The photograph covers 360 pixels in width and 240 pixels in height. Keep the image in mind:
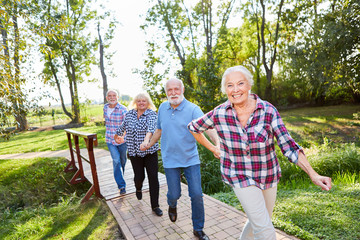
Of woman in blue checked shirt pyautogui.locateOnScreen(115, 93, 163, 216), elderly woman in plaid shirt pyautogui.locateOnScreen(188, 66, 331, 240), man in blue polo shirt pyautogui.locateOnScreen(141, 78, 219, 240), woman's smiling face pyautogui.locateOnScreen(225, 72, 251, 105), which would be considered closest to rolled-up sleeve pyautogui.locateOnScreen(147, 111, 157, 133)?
woman in blue checked shirt pyautogui.locateOnScreen(115, 93, 163, 216)

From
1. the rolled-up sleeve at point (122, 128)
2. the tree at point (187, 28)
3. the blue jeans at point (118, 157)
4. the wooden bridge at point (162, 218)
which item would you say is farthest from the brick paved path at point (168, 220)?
the tree at point (187, 28)

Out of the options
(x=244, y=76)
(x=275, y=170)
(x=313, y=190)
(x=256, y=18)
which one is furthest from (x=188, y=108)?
(x=256, y=18)

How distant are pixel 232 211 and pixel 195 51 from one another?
19802mm

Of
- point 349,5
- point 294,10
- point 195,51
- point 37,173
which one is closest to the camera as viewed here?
point 37,173

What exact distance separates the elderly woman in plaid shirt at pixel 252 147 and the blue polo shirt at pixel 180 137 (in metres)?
0.89

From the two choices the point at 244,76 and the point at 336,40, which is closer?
the point at 244,76

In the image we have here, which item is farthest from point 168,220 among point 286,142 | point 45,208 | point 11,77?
point 11,77

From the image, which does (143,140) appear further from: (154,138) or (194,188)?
(194,188)

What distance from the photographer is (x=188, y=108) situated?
10.4 feet

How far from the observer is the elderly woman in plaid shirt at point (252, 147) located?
2.03 metres

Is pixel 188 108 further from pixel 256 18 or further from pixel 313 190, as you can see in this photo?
pixel 256 18

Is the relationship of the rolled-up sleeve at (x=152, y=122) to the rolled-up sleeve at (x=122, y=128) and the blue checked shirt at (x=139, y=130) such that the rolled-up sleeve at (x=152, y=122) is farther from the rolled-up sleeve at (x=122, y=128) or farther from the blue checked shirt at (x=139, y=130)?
the rolled-up sleeve at (x=122, y=128)

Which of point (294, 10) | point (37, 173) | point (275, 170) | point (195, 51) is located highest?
point (294, 10)

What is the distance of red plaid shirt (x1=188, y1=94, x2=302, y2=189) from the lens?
2.05 m
